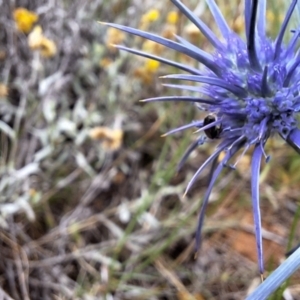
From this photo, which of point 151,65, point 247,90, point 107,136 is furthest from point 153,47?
point 247,90

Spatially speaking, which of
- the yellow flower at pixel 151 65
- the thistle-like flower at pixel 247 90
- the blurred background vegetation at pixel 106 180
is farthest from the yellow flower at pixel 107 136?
the thistle-like flower at pixel 247 90

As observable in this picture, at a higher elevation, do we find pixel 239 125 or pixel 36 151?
pixel 239 125

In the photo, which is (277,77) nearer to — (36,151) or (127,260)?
(127,260)

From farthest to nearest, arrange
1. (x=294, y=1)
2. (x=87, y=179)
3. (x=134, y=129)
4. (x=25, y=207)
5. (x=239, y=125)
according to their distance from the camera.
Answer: (x=134, y=129), (x=87, y=179), (x=25, y=207), (x=239, y=125), (x=294, y=1)

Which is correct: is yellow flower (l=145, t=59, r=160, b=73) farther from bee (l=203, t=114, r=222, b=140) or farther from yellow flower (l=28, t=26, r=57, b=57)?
bee (l=203, t=114, r=222, b=140)

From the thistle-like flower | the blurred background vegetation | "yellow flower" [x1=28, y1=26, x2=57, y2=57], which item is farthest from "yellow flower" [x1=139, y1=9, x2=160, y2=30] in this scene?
the thistle-like flower

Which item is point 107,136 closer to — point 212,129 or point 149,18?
point 149,18

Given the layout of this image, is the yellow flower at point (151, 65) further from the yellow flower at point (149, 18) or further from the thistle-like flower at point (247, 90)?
the thistle-like flower at point (247, 90)

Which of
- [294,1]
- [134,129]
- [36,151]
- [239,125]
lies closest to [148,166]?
[134,129]
